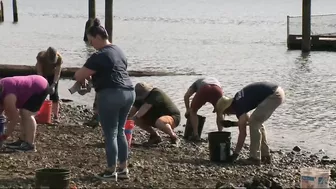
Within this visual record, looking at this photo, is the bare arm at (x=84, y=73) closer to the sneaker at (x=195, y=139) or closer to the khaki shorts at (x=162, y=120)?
the khaki shorts at (x=162, y=120)

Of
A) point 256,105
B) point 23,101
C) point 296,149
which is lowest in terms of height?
point 296,149

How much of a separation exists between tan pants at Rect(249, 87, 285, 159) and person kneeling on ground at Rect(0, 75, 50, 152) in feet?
8.83

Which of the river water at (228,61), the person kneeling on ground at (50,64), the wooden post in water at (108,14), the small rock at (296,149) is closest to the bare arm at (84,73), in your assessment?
the person kneeling on ground at (50,64)

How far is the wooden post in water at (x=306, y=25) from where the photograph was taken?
103 feet

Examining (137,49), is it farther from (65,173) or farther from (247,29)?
(65,173)

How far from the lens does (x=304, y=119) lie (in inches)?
639

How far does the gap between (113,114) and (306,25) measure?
78.8 feet

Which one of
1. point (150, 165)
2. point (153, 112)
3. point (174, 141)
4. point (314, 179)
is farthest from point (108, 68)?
point (174, 141)

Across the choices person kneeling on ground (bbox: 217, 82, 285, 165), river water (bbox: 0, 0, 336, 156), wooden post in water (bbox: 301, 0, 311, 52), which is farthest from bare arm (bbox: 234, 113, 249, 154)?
wooden post in water (bbox: 301, 0, 311, 52)

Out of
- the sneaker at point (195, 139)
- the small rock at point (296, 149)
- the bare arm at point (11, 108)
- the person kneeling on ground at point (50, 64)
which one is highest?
the person kneeling on ground at point (50, 64)

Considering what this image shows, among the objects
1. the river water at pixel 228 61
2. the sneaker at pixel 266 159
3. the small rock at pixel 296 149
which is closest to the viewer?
→ the sneaker at pixel 266 159

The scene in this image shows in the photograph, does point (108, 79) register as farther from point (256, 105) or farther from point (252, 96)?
point (256, 105)

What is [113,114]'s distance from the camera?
8273 mm

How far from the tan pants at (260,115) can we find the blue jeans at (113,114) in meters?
2.22
